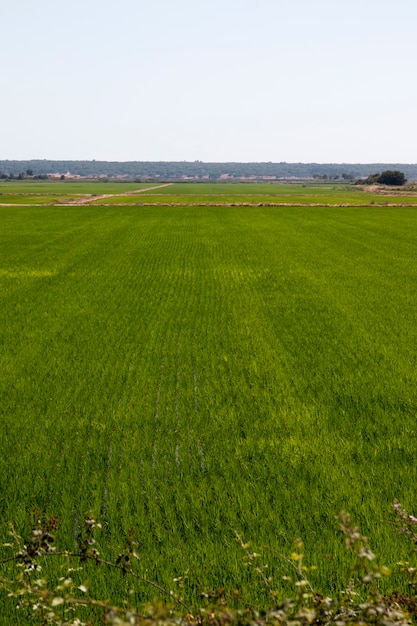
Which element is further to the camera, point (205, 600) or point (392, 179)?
point (392, 179)

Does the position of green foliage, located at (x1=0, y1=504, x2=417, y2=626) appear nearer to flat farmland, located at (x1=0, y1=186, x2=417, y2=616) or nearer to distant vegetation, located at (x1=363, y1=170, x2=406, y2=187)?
flat farmland, located at (x1=0, y1=186, x2=417, y2=616)

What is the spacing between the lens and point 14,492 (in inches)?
281

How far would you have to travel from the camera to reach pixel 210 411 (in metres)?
9.77

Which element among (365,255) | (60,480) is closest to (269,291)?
(365,255)

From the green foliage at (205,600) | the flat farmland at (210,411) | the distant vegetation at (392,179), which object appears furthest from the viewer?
the distant vegetation at (392,179)

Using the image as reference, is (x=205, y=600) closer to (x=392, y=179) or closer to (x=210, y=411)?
(x=210, y=411)

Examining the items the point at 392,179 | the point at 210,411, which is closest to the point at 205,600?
the point at 210,411

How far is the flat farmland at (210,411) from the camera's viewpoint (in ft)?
20.8

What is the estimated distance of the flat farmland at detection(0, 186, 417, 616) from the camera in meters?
6.34

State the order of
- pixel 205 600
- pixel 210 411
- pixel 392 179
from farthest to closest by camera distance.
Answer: pixel 392 179 → pixel 210 411 → pixel 205 600

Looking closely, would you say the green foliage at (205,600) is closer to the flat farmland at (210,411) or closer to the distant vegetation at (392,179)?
the flat farmland at (210,411)

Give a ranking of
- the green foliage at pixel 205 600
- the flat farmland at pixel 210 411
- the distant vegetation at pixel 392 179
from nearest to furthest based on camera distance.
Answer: the green foliage at pixel 205 600
the flat farmland at pixel 210 411
the distant vegetation at pixel 392 179

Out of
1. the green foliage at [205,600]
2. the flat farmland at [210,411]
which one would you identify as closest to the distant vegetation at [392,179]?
the flat farmland at [210,411]

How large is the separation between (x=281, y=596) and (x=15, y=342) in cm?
1149
